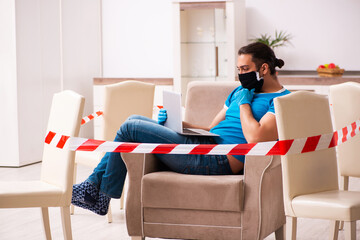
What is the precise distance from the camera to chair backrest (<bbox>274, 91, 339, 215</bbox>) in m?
2.47

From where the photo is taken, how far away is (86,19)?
6.94 m

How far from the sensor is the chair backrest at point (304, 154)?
2467 mm

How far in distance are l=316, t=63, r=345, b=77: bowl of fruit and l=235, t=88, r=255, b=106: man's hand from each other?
3177 millimetres

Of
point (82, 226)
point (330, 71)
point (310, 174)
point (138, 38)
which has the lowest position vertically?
point (82, 226)

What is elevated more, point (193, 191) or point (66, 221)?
point (193, 191)

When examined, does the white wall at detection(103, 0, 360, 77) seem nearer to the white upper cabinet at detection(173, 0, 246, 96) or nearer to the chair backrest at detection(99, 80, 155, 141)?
the white upper cabinet at detection(173, 0, 246, 96)

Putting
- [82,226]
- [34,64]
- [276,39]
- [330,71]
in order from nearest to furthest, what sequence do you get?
[82,226], [34,64], [330,71], [276,39]

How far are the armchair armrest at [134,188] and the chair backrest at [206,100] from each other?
0.69 m

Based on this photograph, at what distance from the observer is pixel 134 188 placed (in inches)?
110

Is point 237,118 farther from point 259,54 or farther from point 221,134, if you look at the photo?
point 259,54

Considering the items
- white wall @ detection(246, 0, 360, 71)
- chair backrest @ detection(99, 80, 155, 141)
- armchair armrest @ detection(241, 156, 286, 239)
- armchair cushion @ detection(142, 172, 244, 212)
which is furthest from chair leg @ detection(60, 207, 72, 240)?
white wall @ detection(246, 0, 360, 71)

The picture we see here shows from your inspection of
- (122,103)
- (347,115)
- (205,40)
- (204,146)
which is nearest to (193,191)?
(204,146)

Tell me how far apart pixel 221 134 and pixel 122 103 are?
1.23m

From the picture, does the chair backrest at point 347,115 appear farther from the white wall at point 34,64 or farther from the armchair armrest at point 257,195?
the white wall at point 34,64
